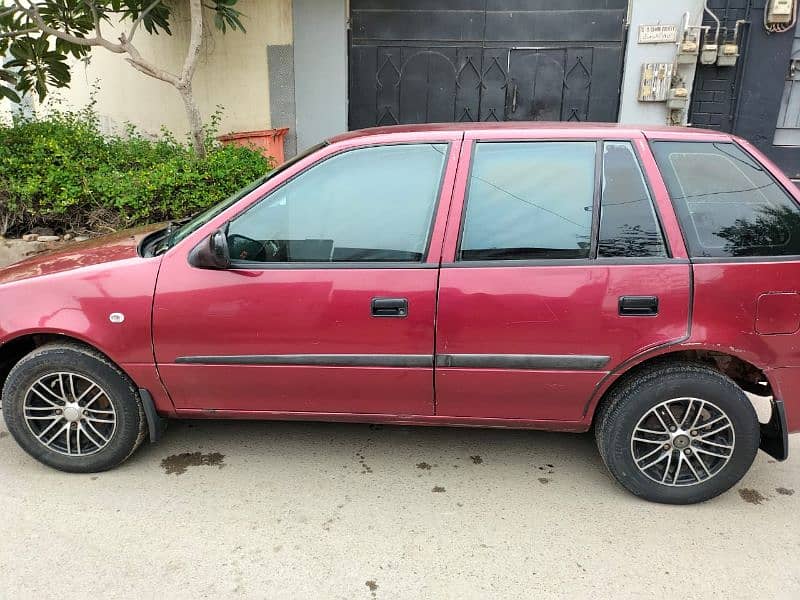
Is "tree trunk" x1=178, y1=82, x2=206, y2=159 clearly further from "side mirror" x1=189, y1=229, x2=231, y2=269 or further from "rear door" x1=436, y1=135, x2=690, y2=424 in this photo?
"rear door" x1=436, y1=135, x2=690, y2=424

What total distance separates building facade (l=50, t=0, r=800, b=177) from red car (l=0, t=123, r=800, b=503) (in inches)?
199

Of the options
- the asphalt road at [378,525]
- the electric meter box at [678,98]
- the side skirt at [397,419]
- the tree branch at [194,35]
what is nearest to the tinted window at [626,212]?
the side skirt at [397,419]

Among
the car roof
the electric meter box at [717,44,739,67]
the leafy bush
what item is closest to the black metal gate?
the electric meter box at [717,44,739,67]

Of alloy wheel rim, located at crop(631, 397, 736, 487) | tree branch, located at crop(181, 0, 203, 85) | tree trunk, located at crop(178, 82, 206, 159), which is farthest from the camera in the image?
tree trunk, located at crop(178, 82, 206, 159)

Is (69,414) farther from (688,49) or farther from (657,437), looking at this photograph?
(688,49)

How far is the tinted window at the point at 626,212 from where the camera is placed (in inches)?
114

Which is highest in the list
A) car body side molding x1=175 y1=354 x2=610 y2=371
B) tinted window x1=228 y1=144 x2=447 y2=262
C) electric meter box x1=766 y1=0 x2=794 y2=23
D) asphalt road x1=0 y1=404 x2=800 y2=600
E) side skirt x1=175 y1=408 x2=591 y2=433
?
electric meter box x1=766 y1=0 x2=794 y2=23

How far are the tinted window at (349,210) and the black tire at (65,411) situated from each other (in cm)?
88

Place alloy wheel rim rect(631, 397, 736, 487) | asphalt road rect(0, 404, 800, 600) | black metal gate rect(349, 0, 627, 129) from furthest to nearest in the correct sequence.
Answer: black metal gate rect(349, 0, 627, 129)
alloy wheel rim rect(631, 397, 736, 487)
asphalt road rect(0, 404, 800, 600)

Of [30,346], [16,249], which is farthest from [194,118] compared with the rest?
[30,346]

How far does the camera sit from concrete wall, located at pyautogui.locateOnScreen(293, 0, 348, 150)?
7.77 m

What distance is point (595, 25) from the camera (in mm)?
7555

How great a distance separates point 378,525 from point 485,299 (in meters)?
1.15

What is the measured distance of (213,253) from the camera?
9.62 feet
